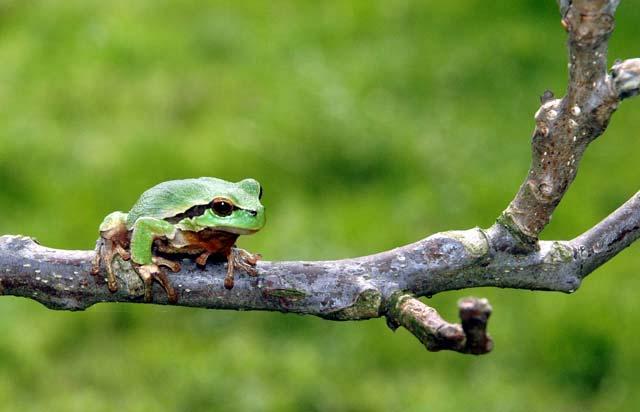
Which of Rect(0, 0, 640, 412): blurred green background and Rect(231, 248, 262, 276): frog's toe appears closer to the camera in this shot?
Rect(231, 248, 262, 276): frog's toe

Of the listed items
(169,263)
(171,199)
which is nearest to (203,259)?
(169,263)

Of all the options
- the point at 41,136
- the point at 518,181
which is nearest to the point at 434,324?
the point at 518,181

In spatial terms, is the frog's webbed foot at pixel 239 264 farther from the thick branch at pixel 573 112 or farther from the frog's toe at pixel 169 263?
the thick branch at pixel 573 112

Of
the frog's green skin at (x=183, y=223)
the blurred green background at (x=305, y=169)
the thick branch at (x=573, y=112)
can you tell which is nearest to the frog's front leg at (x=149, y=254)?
the frog's green skin at (x=183, y=223)

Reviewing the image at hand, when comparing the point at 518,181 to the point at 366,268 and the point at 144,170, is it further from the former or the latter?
the point at 366,268

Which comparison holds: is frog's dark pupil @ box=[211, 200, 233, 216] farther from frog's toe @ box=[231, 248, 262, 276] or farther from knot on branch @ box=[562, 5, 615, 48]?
knot on branch @ box=[562, 5, 615, 48]

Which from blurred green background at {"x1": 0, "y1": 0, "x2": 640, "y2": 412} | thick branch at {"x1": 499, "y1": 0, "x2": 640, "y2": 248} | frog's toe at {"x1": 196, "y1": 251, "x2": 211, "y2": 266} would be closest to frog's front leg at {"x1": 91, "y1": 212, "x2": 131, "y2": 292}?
frog's toe at {"x1": 196, "y1": 251, "x2": 211, "y2": 266}

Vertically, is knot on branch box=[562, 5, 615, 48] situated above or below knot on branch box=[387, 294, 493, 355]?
above
